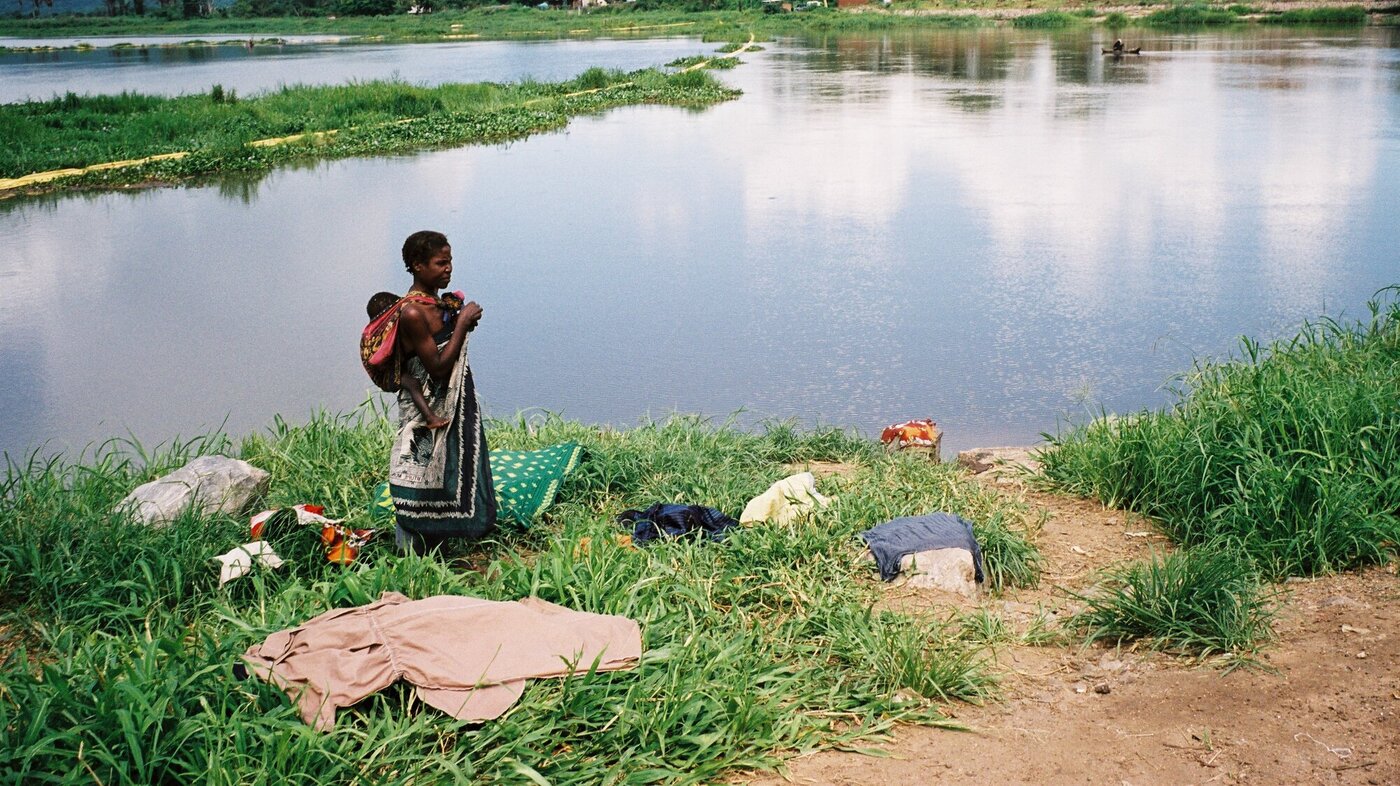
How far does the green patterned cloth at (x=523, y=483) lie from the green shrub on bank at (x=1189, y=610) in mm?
1900

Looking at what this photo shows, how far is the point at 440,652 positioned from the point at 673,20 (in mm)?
62740

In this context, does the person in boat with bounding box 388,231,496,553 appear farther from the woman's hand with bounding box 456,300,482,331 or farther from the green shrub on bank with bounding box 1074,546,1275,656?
the green shrub on bank with bounding box 1074,546,1275,656

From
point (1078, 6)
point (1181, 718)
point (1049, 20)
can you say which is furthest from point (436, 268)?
point (1078, 6)

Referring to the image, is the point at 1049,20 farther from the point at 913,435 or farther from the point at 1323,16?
the point at 913,435

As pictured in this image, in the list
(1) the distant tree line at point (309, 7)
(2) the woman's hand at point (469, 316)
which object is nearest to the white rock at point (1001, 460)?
(2) the woman's hand at point (469, 316)

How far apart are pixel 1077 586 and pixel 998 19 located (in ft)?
→ 156

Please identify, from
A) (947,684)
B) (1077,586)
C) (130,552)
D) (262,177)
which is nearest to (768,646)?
(947,684)

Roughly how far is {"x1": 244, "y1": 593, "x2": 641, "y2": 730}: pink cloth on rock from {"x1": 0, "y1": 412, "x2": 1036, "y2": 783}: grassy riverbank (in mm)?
50

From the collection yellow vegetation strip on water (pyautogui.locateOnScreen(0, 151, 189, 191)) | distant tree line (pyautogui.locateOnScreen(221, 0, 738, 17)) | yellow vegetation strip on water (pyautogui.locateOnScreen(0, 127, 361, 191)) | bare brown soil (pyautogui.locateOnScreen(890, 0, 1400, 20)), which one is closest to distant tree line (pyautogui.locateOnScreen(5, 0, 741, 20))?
distant tree line (pyautogui.locateOnScreen(221, 0, 738, 17))

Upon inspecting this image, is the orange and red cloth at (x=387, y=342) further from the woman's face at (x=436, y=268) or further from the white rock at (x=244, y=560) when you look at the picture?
the white rock at (x=244, y=560)

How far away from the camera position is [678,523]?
4.20 m

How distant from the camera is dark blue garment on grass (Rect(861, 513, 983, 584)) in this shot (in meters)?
3.93

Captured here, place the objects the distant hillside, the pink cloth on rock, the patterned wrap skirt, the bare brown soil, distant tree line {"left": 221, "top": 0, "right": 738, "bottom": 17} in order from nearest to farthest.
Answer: the pink cloth on rock, the patterned wrap skirt, the bare brown soil, distant tree line {"left": 221, "top": 0, "right": 738, "bottom": 17}, the distant hillside

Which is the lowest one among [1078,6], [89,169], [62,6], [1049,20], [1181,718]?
[1181,718]
